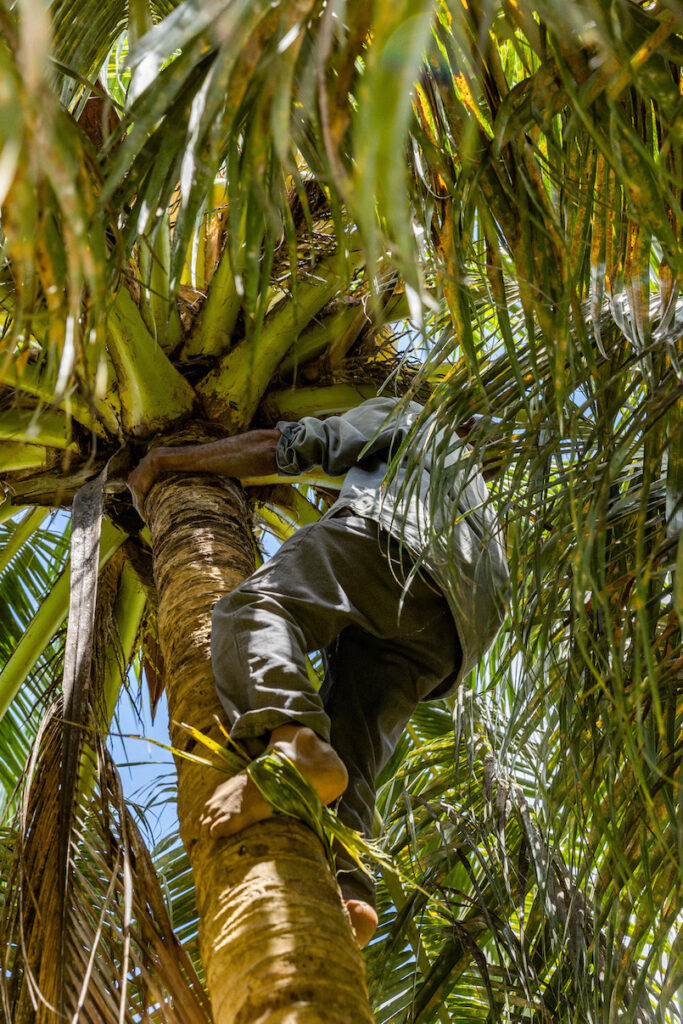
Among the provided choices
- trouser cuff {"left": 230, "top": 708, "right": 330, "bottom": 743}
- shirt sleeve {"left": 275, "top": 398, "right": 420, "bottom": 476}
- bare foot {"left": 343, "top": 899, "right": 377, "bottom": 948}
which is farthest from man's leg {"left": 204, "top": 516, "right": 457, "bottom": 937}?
shirt sleeve {"left": 275, "top": 398, "right": 420, "bottom": 476}

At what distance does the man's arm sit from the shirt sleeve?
0.24 feet

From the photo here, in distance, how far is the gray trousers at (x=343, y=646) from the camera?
2.06 m

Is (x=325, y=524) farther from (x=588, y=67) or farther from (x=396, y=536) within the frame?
(x=588, y=67)

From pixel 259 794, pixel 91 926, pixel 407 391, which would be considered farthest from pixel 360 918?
pixel 407 391

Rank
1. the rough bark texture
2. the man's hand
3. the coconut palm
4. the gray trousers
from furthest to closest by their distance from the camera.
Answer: the man's hand → the gray trousers → the rough bark texture → the coconut palm

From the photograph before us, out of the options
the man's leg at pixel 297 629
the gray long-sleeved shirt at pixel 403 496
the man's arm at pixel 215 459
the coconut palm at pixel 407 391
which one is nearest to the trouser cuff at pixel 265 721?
the man's leg at pixel 297 629

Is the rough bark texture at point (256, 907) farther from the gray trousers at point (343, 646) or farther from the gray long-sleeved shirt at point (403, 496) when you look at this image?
the gray long-sleeved shirt at point (403, 496)

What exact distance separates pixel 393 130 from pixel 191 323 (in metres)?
2.66

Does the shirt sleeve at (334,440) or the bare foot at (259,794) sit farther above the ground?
the shirt sleeve at (334,440)

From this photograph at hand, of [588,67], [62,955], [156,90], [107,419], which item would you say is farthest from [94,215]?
[107,419]

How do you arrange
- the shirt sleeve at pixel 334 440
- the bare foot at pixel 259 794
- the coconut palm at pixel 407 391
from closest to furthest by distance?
the coconut palm at pixel 407 391 < the bare foot at pixel 259 794 < the shirt sleeve at pixel 334 440

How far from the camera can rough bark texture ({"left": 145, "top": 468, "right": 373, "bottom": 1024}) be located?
1.47 metres

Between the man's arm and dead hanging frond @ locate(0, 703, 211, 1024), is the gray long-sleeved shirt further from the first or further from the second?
dead hanging frond @ locate(0, 703, 211, 1024)

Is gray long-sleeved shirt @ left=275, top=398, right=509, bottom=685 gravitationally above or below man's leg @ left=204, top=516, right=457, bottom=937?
above
